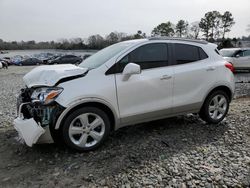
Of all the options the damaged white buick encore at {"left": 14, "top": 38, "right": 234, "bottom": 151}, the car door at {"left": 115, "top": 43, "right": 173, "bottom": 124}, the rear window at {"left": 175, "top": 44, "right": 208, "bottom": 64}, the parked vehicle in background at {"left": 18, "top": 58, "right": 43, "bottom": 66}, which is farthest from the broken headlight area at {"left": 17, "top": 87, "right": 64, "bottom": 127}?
the parked vehicle in background at {"left": 18, "top": 58, "right": 43, "bottom": 66}

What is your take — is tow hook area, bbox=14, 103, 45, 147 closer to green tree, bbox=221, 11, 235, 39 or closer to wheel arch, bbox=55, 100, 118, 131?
wheel arch, bbox=55, 100, 118, 131

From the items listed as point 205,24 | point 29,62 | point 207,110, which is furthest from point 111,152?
point 205,24

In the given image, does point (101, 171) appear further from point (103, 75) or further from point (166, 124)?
point (166, 124)

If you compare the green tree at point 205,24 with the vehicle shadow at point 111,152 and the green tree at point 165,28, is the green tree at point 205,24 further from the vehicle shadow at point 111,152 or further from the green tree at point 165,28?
the vehicle shadow at point 111,152

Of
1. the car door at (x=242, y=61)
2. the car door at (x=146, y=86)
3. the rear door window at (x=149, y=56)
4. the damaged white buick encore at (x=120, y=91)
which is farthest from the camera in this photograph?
the car door at (x=242, y=61)

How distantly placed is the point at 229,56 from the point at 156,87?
12842mm

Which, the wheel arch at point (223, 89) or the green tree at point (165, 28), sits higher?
the green tree at point (165, 28)

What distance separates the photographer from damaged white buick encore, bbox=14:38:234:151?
355 centimetres

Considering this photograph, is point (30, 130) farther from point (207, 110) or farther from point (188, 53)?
point (207, 110)

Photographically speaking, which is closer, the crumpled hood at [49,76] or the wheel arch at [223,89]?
the crumpled hood at [49,76]

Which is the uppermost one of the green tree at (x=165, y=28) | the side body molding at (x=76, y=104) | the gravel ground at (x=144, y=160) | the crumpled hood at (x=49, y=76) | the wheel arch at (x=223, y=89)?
the green tree at (x=165, y=28)

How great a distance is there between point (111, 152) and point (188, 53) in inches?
89.7

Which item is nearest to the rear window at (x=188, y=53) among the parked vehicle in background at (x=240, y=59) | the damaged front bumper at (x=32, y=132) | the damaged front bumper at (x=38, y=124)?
the damaged front bumper at (x=38, y=124)

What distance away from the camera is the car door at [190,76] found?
442cm
